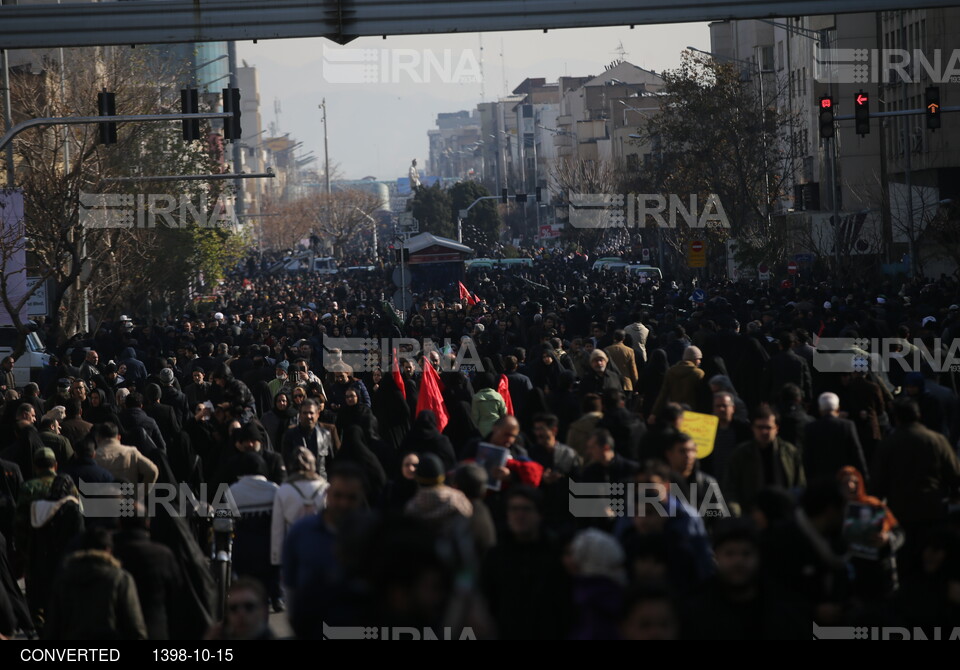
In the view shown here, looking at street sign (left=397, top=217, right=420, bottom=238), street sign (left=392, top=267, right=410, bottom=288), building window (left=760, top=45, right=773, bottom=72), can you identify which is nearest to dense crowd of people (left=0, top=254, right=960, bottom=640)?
street sign (left=392, top=267, right=410, bottom=288)

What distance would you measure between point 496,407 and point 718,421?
3543 mm

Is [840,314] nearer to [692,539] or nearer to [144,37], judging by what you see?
[144,37]

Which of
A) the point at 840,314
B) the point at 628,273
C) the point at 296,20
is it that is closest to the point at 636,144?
the point at 628,273

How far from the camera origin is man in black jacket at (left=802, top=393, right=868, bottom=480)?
10.3m

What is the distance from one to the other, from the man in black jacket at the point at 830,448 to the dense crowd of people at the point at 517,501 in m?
0.01

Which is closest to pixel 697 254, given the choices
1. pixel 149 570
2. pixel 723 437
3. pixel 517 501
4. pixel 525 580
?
pixel 723 437

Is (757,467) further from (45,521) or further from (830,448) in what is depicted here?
(45,521)

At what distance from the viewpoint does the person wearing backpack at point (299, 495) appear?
382 inches

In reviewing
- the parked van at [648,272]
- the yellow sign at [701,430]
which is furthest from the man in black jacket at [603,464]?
the parked van at [648,272]

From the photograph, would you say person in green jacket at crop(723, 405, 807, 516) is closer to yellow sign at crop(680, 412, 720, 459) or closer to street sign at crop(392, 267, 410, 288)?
yellow sign at crop(680, 412, 720, 459)

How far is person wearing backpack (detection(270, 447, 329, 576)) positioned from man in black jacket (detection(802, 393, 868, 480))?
3055 millimetres

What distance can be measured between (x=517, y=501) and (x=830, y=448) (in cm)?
381

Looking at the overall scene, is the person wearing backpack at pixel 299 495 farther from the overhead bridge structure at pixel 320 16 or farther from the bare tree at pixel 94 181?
the bare tree at pixel 94 181

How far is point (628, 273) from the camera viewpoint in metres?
58.8
